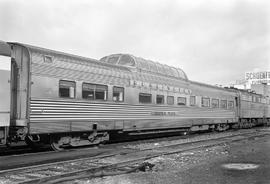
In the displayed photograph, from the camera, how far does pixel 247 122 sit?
Answer: 31.2 m

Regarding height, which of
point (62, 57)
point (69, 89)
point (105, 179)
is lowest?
point (105, 179)

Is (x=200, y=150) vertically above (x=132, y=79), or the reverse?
(x=132, y=79)

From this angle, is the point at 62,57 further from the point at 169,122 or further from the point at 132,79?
the point at 169,122

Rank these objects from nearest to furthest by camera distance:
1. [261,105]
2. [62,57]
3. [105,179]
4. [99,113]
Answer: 1. [105,179]
2. [62,57]
3. [99,113]
4. [261,105]

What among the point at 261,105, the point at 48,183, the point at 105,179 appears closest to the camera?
the point at 48,183

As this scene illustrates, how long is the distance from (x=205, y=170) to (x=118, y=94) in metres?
6.83

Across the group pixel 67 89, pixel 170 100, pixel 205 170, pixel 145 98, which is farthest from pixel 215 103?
pixel 205 170

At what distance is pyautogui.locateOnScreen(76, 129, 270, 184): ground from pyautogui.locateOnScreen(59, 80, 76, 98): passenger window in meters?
4.11

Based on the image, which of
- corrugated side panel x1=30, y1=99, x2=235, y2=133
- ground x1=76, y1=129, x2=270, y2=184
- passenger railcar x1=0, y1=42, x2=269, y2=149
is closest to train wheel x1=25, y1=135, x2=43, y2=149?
passenger railcar x1=0, y1=42, x2=269, y2=149

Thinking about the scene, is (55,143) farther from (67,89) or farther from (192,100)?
(192,100)

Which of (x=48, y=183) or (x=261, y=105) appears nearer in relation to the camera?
(x=48, y=183)

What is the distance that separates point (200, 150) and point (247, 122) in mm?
19355

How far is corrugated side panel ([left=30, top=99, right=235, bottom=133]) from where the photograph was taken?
1160 cm

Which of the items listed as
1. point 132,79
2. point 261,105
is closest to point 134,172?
point 132,79
